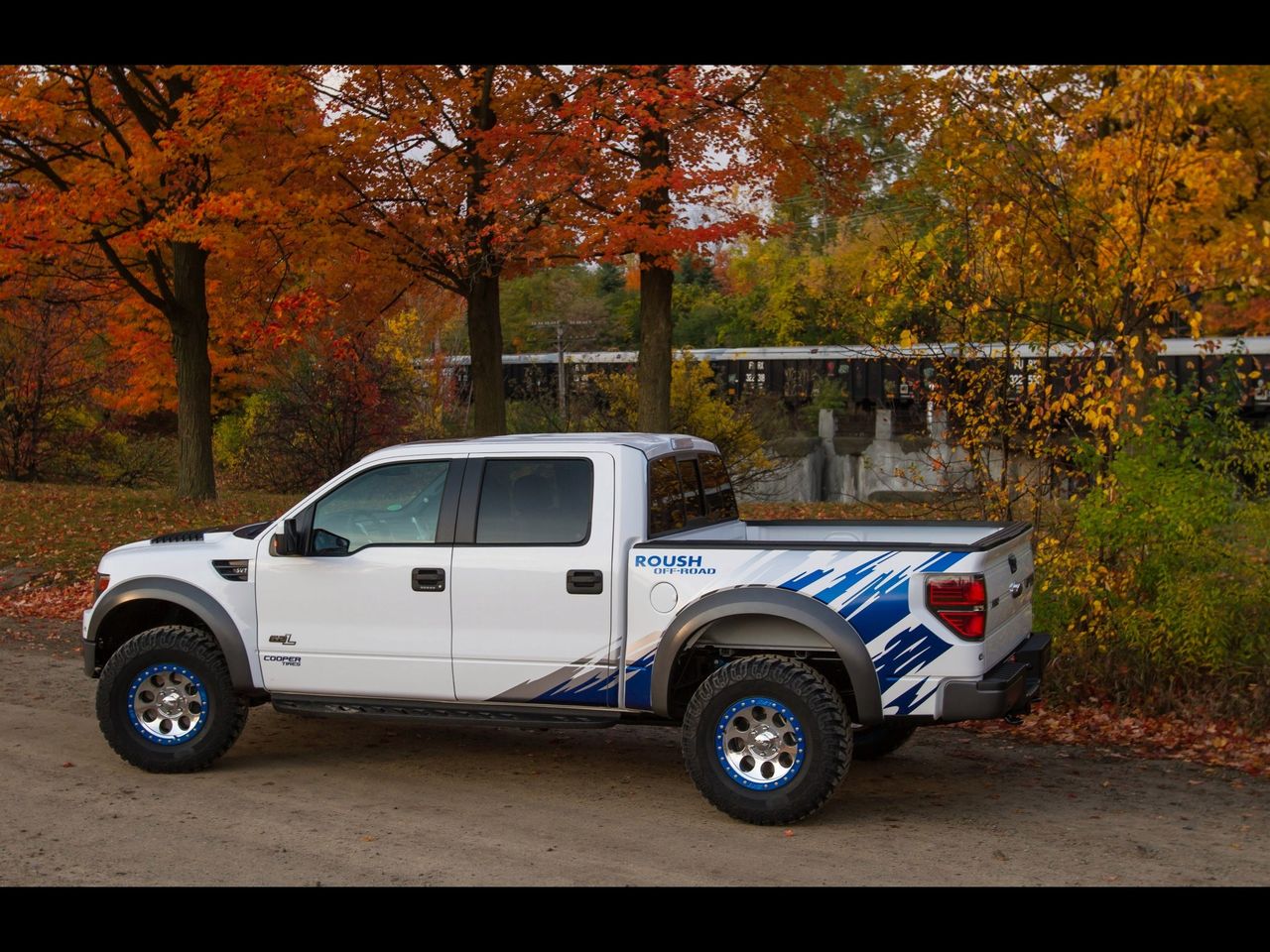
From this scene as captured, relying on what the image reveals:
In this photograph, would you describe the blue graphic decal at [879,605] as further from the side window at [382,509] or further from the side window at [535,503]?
the side window at [382,509]

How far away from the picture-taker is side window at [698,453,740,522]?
8219 mm

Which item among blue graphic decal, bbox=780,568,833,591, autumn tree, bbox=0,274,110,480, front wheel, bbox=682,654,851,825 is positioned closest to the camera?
front wheel, bbox=682,654,851,825

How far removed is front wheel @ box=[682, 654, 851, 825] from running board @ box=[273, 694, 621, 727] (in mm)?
599

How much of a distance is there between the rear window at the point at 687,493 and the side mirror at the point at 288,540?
2.04 m

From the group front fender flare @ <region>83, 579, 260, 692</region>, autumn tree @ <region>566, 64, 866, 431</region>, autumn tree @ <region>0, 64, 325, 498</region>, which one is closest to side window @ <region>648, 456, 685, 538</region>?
front fender flare @ <region>83, 579, 260, 692</region>

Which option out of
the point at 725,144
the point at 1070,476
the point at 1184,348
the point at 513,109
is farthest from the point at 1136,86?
the point at 1184,348

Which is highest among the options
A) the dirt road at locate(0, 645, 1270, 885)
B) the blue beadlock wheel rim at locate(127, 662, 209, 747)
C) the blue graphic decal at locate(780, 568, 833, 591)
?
the blue graphic decal at locate(780, 568, 833, 591)

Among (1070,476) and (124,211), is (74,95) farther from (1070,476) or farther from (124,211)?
(1070,476)

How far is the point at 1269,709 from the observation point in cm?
849

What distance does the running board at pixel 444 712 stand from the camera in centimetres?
709

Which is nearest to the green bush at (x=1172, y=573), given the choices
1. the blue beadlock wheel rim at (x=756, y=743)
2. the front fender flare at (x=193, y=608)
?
the blue beadlock wheel rim at (x=756, y=743)

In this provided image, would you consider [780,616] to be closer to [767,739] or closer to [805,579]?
[805,579]

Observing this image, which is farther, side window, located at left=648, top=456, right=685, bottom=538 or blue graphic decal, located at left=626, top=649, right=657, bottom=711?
side window, located at left=648, top=456, right=685, bottom=538

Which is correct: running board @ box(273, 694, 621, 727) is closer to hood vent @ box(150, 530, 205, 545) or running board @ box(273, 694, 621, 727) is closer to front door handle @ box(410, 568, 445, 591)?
front door handle @ box(410, 568, 445, 591)
